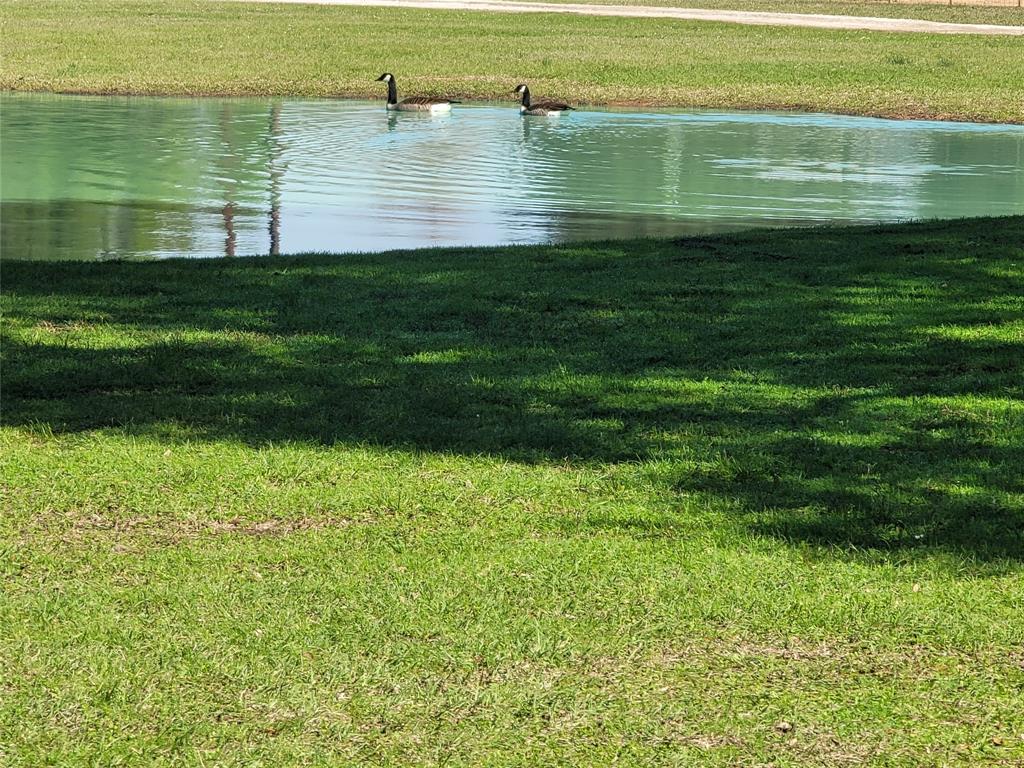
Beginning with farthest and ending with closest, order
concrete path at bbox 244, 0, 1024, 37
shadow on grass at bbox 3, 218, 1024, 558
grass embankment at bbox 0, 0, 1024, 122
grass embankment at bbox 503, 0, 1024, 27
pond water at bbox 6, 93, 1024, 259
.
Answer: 1. grass embankment at bbox 503, 0, 1024, 27
2. concrete path at bbox 244, 0, 1024, 37
3. grass embankment at bbox 0, 0, 1024, 122
4. pond water at bbox 6, 93, 1024, 259
5. shadow on grass at bbox 3, 218, 1024, 558

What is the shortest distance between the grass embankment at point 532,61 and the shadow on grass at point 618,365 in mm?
17551

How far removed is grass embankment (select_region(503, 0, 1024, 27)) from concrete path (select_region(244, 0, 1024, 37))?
269cm

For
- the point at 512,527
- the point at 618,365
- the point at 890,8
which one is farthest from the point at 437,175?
the point at 890,8

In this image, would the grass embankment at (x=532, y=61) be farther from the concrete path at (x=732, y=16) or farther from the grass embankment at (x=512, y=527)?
the grass embankment at (x=512, y=527)

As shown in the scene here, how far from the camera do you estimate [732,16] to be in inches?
1863

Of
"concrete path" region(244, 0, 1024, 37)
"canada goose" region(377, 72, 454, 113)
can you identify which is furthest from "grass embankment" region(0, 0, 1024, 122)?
"canada goose" region(377, 72, 454, 113)

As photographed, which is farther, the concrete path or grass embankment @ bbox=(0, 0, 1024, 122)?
the concrete path

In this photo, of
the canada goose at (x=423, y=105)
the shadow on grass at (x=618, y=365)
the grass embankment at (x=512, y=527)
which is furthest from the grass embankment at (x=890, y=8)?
the grass embankment at (x=512, y=527)

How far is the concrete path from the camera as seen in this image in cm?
4288

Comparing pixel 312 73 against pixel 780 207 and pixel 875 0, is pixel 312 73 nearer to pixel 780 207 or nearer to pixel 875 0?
pixel 780 207

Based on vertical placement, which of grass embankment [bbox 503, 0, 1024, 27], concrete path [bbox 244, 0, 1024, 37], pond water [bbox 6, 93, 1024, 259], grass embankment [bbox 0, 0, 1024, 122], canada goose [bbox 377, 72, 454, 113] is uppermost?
grass embankment [bbox 503, 0, 1024, 27]

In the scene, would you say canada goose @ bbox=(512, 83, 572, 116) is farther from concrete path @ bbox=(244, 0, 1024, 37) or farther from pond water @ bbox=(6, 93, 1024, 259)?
concrete path @ bbox=(244, 0, 1024, 37)

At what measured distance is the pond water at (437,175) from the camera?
14.9 metres

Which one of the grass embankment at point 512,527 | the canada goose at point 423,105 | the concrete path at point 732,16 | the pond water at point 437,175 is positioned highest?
the concrete path at point 732,16
